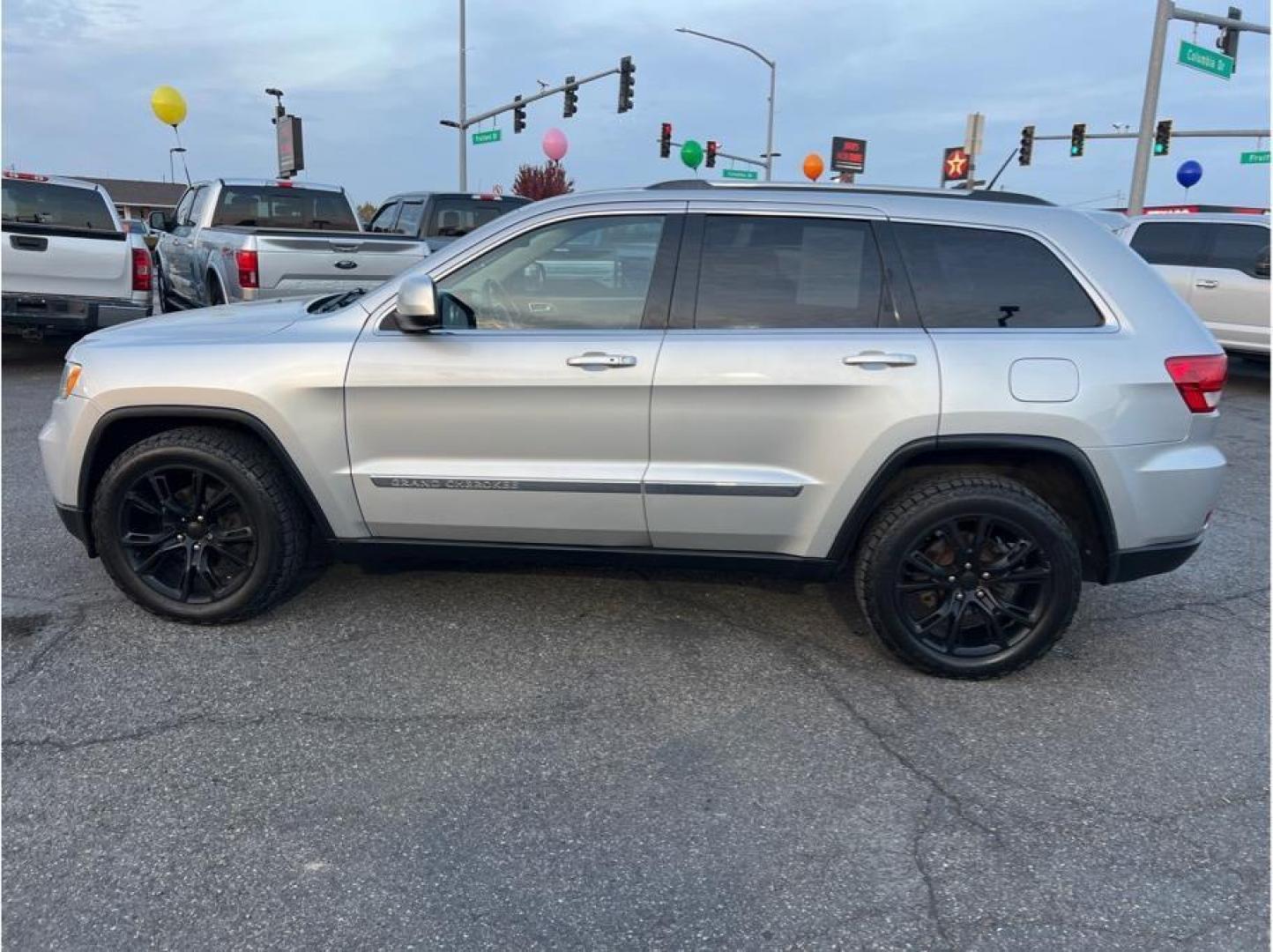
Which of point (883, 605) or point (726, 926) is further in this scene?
point (883, 605)

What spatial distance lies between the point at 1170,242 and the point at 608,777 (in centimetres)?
1141

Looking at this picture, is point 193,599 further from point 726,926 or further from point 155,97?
point 155,97

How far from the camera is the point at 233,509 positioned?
3.78 meters

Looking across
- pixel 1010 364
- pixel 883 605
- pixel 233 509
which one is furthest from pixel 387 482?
pixel 1010 364

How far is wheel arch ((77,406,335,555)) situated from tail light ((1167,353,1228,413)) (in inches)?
127

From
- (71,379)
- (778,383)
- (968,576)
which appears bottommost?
(968,576)

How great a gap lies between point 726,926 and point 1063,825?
3.64 feet

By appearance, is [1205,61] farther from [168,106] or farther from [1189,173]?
[168,106]

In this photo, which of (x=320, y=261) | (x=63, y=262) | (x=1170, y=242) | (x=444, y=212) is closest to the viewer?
(x=320, y=261)

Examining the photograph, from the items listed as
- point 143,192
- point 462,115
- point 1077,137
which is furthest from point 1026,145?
point 143,192

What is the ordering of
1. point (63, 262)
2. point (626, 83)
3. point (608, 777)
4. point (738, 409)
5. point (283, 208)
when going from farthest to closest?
point (626, 83) → point (283, 208) → point (63, 262) → point (738, 409) → point (608, 777)

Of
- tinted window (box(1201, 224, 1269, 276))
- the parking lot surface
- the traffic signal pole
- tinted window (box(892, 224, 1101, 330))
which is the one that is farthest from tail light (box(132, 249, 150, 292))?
the traffic signal pole

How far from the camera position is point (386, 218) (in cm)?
1302

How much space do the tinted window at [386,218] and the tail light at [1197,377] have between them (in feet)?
36.1
